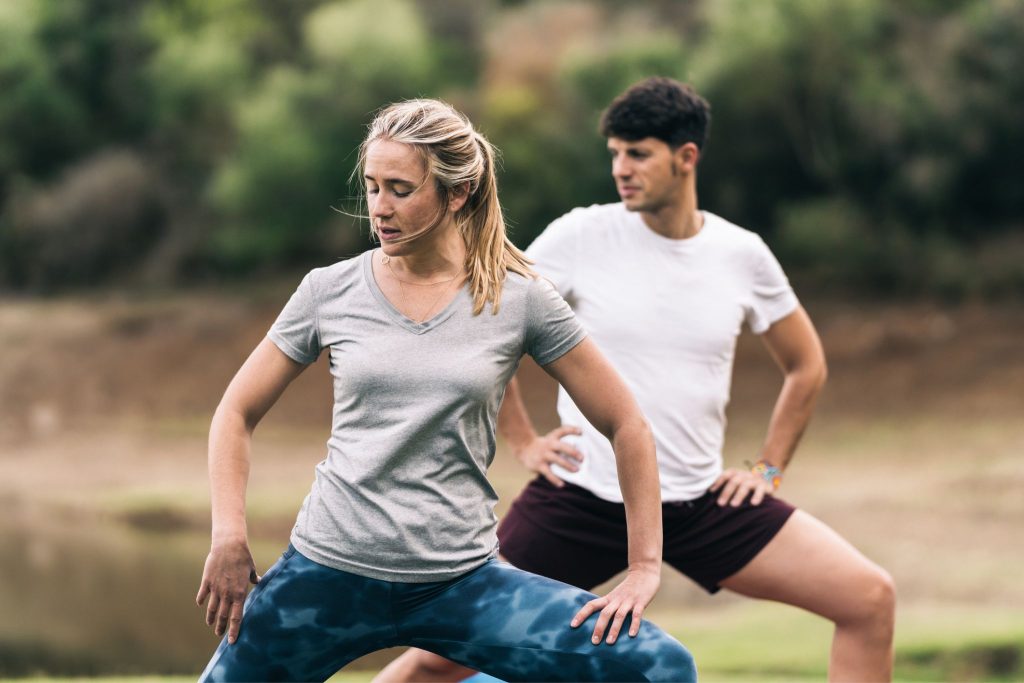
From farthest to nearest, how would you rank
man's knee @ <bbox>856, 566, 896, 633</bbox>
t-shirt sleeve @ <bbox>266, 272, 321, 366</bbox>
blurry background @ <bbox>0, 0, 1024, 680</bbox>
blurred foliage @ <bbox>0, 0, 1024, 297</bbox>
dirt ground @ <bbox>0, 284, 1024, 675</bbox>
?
blurred foliage @ <bbox>0, 0, 1024, 297</bbox>, blurry background @ <bbox>0, 0, 1024, 680</bbox>, dirt ground @ <bbox>0, 284, 1024, 675</bbox>, man's knee @ <bbox>856, 566, 896, 633</bbox>, t-shirt sleeve @ <bbox>266, 272, 321, 366</bbox>

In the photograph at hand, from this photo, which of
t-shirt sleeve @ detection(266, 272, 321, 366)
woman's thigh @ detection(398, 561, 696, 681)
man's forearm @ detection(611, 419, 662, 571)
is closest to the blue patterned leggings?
woman's thigh @ detection(398, 561, 696, 681)

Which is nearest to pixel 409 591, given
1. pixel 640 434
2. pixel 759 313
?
pixel 640 434

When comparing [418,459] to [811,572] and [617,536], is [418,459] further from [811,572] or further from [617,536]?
[811,572]

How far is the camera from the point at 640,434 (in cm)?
306

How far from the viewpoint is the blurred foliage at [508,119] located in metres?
25.1

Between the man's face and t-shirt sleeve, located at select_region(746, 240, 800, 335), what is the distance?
0.36m

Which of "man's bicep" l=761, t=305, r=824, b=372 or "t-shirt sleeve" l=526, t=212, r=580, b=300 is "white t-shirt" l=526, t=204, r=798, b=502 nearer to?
"t-shirt sleeve" l=526, t=212, r=580, b=300

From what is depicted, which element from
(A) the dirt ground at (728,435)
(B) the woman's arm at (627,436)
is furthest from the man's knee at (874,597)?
(A) the dirt ground at (728,435)

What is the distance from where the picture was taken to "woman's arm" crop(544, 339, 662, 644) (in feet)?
9.90

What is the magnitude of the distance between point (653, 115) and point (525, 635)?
2.09 m

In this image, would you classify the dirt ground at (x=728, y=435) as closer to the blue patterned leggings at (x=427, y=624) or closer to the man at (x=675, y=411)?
the man at (x=675, y=411)

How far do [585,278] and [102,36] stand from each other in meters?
34.4

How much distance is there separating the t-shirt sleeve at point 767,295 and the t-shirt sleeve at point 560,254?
0.61 m

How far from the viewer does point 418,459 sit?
287 cm
